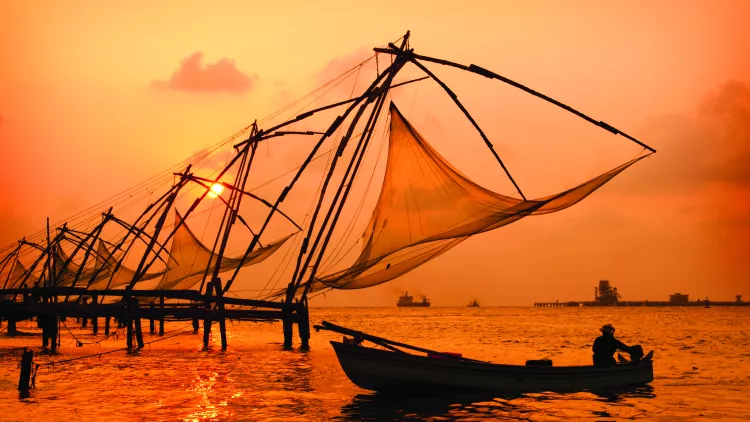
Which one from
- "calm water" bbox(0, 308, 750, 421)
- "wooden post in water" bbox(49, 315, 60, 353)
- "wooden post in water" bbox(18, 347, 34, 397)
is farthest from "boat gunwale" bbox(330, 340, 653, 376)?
"wooden post in water" bbox(49, 315, 60, 353)

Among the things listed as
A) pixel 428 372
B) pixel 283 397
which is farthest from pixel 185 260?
pixel 428 372

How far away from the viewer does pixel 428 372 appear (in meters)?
18.9

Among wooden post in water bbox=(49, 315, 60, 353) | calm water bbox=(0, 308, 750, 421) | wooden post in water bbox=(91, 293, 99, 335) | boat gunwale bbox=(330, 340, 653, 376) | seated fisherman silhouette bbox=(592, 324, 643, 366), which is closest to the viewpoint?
calm water bbox=(0, 308, 750, 421)

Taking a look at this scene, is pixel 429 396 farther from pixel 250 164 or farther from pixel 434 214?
pixel 250 164

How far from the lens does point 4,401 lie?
19516 millimetres

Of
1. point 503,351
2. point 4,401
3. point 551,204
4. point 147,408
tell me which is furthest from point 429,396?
point 503,351

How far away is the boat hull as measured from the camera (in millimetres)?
18812

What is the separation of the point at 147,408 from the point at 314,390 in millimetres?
4954

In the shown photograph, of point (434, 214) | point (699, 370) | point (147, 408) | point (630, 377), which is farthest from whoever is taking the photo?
point (699, 370)

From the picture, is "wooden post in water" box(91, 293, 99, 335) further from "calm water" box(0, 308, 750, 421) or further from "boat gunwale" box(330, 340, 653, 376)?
"boat gunwale" box(330, 340, 653, 376)

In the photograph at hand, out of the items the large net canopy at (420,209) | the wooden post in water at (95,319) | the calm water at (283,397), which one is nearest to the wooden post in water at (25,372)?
the calm water at (283,397)

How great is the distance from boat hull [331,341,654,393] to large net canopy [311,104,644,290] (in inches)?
75.7

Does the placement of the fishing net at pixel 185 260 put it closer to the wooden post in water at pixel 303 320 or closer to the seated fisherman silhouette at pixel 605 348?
the wooden post in water at pixel 303 320

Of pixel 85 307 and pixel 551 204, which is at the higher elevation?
pixel 551 204
